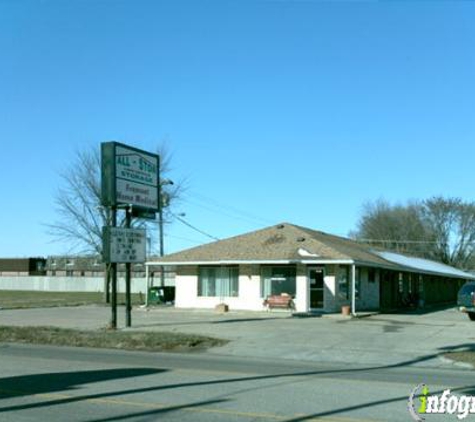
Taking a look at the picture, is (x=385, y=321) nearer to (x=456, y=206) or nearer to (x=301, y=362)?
(x=301, y=362)

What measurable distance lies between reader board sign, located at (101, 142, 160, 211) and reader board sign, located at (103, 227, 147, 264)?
101 cm

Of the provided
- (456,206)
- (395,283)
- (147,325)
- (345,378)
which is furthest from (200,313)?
(456,206)

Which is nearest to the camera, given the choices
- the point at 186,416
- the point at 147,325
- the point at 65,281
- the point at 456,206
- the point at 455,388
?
the point at 186,416

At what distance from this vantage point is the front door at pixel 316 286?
3272cm

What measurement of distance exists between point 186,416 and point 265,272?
25.8 metres

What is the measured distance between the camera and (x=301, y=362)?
15.9m

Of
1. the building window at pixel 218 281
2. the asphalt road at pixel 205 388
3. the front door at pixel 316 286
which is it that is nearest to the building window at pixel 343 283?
the front door at pixel 316 286

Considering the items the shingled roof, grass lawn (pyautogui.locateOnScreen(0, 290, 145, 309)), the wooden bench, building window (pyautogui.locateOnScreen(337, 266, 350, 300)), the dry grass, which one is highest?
the shingled roof

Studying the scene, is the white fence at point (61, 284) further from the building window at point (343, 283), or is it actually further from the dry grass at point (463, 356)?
the dry grass at point (463, 356)

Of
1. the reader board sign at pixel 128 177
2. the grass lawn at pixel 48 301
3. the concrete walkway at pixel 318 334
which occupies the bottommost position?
the grass lawn at pixel 48 301

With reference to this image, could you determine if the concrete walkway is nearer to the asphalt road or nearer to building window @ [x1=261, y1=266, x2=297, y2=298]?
the asphalt road

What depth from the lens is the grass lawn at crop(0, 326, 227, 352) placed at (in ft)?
61.3

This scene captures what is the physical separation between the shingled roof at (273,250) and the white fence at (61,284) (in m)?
41.7

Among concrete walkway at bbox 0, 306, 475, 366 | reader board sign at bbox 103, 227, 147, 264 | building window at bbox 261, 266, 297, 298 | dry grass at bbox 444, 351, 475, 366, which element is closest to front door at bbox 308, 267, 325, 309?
building window at bbox 261, 266, 297, 298
